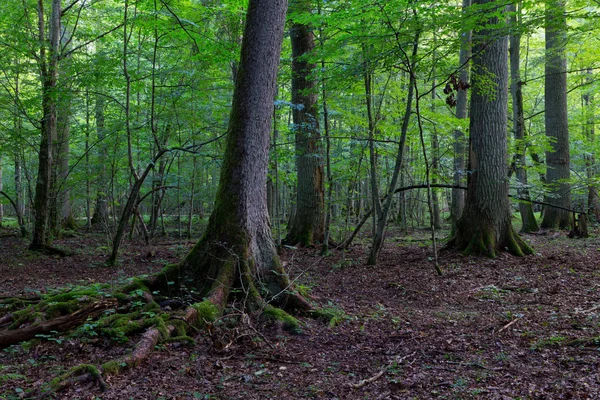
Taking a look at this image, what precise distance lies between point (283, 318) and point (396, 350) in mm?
1326

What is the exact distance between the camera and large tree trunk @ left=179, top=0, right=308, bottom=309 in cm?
500

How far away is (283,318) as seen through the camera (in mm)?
4738

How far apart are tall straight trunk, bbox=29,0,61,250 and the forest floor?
111 inches

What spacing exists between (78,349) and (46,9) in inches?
587

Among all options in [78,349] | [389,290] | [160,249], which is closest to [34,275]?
[160,249]

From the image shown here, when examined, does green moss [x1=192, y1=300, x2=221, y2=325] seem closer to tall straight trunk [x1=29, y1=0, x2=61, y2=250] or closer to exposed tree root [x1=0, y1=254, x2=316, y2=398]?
exposed tree root [x1=0, y1=254, x2=316, y2=398]

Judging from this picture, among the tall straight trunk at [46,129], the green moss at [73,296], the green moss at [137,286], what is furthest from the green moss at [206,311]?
the tall straight trunk at [46,129]

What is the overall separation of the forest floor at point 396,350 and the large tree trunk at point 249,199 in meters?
0.65

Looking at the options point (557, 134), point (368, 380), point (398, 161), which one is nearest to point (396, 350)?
point (368, 380)

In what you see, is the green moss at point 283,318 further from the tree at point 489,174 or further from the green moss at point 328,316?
the tree at point 489,174

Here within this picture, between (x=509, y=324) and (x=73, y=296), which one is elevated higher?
(x=73, y=296)

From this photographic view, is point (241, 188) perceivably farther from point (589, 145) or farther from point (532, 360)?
point (589, 145)

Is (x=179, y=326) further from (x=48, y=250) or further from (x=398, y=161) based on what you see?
(x=48, y=250)

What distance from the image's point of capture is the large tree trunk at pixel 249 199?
5.00 metres
